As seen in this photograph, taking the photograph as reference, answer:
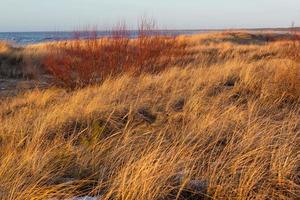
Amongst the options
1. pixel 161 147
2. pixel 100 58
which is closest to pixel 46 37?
pixel 100 58

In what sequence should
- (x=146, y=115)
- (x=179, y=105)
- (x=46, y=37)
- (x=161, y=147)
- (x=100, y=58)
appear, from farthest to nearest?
(x=46, y=37)
(x=100, y=58)
(x=179, y=105)
(x=146, y=115)
(x=161, y=147)

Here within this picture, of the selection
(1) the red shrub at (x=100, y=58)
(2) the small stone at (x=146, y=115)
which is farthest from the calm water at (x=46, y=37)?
(2) the small stone at (x=146, y=115)

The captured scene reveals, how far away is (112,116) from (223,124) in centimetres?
133

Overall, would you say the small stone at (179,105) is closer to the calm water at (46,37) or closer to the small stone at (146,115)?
the small stone at (146,115)

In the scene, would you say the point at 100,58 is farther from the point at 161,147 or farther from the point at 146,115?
the point at 161,147

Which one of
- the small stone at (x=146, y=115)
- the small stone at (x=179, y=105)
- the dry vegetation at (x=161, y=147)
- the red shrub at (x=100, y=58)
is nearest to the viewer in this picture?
the dry vegetation at (x=161, y=147)

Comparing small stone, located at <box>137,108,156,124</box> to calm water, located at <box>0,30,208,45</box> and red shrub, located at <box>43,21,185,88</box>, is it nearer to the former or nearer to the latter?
calm water, located at <box>0,30,208,45</box>

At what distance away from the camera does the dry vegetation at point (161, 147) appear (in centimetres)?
291

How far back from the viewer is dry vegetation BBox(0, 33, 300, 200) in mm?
2910

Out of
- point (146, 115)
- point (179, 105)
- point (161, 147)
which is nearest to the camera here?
point (161, 147)

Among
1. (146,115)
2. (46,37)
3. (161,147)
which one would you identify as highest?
(161,147)

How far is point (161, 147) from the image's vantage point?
143 inches

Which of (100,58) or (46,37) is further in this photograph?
(46,37)

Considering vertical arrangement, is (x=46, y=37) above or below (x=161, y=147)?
below
